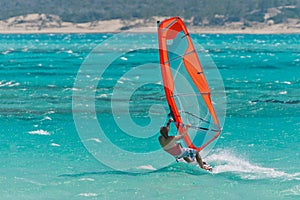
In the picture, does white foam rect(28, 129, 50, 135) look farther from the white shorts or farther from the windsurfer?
the white shorts

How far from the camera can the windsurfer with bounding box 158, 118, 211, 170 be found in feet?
67.8

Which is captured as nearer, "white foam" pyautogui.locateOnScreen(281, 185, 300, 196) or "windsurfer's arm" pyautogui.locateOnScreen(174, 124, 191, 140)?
"white foam" pyautogui.locateOnScreen(281, 185, 300, 196)

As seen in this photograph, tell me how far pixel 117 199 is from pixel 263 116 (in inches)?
579

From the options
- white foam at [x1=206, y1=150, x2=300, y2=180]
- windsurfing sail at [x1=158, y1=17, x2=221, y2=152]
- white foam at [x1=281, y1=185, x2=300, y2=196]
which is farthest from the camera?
windsurfing sail at [x1=158, y1=17, x2=221, y2=152]

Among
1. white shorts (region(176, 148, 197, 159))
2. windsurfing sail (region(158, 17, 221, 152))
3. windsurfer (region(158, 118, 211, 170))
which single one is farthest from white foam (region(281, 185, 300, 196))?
windsurfing sail (region(158, 17, 221, 152))

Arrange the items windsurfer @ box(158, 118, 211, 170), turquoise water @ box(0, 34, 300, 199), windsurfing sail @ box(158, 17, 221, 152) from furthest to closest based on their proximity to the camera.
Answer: windsurfing sail @ box(158, 17, 221, 152) < windsurfer @ box(158, 118, 211, 170) < turquoise water @ box(0, 34, 300, 199)

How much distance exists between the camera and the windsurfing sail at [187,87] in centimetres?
2147

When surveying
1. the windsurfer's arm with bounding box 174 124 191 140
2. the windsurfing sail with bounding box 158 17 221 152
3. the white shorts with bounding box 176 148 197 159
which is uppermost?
the windsurfing sail with bounding box 158 17 221 152

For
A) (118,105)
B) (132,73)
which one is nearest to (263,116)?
(118,105)

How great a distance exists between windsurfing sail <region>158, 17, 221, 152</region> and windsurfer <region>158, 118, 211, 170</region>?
34cm

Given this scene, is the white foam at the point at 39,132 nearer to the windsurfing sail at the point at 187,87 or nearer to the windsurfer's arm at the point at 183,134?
the windsurfing sail at the point at 187,87

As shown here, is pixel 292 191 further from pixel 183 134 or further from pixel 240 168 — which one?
pixel 183 134

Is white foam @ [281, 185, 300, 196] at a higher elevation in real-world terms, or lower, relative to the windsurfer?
lower

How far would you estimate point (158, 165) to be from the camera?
23.1 metres
